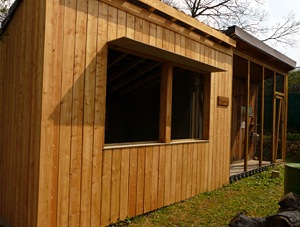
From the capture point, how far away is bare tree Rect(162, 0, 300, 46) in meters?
15.3

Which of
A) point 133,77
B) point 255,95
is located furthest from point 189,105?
point 255,95

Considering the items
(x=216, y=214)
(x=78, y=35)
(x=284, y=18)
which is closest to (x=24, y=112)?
(x=78, y=35)

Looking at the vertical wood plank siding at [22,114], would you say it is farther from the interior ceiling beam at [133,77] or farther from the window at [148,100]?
the interior ceiling beam at [133,77]

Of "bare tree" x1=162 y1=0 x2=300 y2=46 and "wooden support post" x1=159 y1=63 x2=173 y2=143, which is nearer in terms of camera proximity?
"wooden support post" x1=159 y1=63 x2=173 y2=143

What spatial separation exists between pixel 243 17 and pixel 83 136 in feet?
51.1

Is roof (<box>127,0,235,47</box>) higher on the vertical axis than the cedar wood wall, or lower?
higher

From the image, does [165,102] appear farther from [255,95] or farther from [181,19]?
[255,95]

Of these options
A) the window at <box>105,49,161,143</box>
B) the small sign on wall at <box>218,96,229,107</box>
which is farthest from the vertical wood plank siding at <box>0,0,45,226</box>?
the small sign on wall at <box>218,96,229,107</box>

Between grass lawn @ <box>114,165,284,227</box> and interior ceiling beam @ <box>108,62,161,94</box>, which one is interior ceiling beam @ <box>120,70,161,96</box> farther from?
grass lawn @ <box>114,165,284,227</box>

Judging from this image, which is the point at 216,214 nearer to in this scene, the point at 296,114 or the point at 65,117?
the point at 65,117

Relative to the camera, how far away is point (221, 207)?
4480mm

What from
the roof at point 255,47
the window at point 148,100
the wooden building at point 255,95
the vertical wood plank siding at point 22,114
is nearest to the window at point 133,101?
the window at point 148,100

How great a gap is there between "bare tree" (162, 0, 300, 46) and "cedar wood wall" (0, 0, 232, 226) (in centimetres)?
1203

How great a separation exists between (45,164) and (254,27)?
53.9ft
